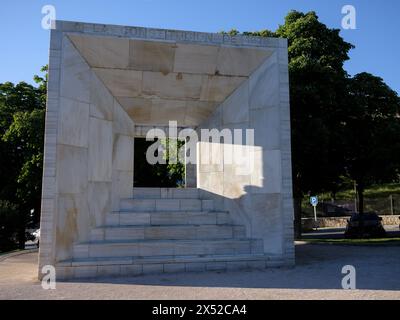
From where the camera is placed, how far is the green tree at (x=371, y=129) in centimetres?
1684

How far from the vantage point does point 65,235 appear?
8320 millimetres

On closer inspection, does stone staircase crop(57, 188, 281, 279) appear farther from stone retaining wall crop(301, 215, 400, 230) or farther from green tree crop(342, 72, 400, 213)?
stone retaining wall crop(301, 215, 400, 230)

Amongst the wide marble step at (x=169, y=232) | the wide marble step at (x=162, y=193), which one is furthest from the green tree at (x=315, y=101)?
the wide marble step at (x=169, y=232)

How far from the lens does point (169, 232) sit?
9281mm

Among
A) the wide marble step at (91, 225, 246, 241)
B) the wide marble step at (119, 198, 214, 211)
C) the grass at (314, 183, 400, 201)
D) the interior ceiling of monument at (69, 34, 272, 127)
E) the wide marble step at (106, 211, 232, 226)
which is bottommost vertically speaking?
the wide marble step at (91, 225, 246, 241)

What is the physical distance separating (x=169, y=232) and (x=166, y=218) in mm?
557

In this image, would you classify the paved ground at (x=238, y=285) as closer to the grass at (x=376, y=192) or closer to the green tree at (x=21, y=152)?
the green tree at (x=21, y=152)

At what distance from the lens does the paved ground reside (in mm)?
6160

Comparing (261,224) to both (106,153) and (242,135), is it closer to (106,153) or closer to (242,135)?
(242,135)

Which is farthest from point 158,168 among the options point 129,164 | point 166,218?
point 166,218

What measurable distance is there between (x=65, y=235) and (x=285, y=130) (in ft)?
18.5

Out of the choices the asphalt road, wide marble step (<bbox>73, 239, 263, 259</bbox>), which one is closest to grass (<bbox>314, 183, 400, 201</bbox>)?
the asphalt road

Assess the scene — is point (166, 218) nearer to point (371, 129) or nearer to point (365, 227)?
point (371, 129)

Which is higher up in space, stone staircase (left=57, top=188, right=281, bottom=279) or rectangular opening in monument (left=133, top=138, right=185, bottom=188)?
rectangular opening in monument (left=133, top=138, right=185, bottom=188)
